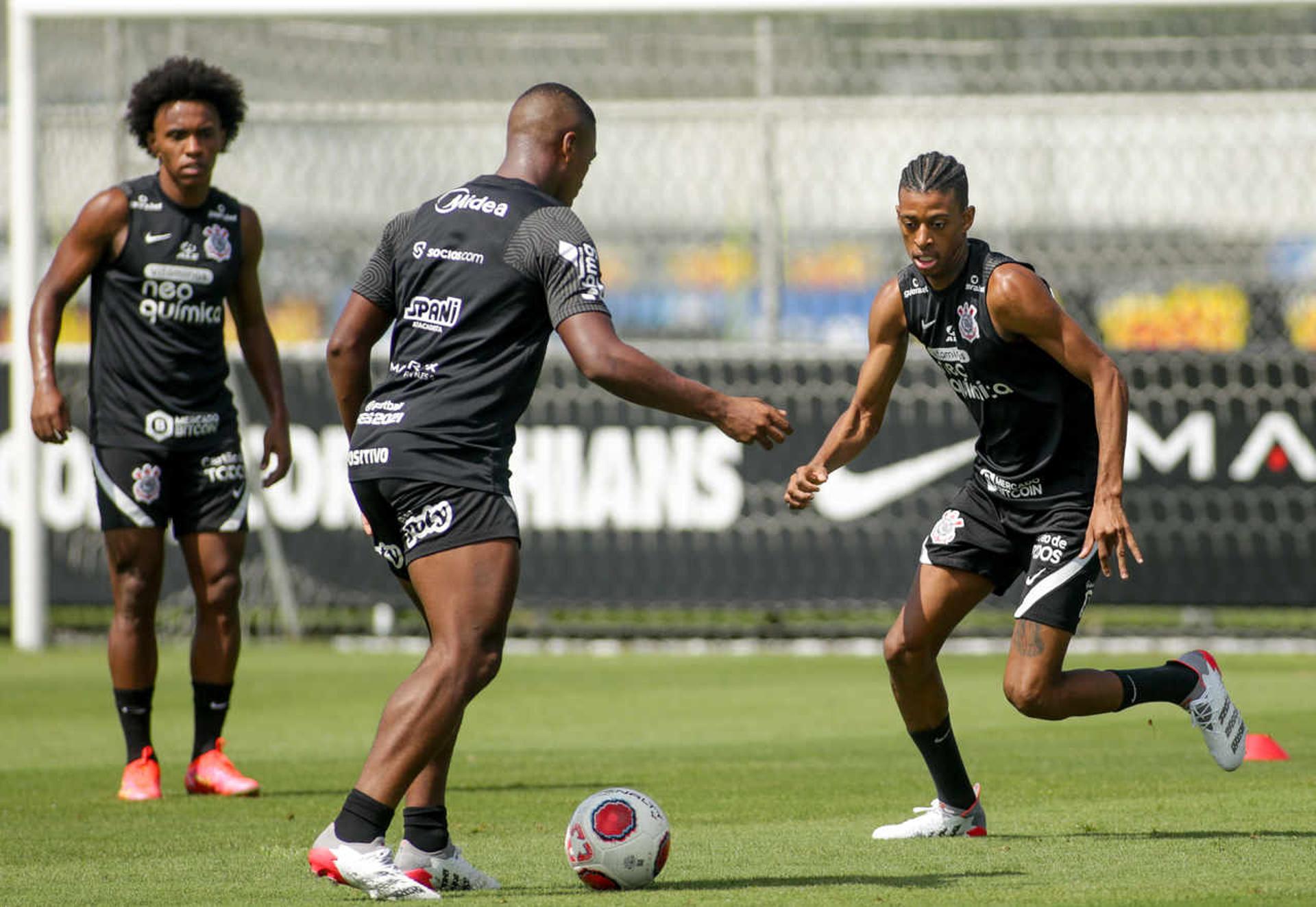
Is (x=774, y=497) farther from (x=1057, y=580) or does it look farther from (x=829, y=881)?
(x=829, y=881)

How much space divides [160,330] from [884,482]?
22.4ft

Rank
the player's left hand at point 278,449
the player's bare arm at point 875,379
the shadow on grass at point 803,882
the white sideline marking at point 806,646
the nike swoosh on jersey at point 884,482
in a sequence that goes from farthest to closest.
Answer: the nike swoosh on jersey at point 884,482 → the white sideline marking at point 806,646 → the player's left hand at point 278,449 → the player's bare arm at point 875,379 → the shadow on grass at point 803,882

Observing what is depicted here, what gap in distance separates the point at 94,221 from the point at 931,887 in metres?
4.60

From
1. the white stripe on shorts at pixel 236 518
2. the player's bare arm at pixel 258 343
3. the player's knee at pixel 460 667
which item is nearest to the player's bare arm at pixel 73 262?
the player's bare arm at pixel 258 343

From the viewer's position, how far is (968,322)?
6.80 meters

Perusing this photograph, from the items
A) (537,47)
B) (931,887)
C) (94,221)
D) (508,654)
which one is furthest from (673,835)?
(537,47)

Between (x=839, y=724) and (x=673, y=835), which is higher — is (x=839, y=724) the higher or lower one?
the lower one

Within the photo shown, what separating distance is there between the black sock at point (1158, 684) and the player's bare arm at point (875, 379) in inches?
47.1

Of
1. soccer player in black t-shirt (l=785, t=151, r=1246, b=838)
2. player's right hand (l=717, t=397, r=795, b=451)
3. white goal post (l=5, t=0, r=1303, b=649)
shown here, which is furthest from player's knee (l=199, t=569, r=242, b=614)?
white goal post (l=5, t=0, r=1303, b=649)

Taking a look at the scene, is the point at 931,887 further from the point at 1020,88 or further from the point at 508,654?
the point at 1020,88

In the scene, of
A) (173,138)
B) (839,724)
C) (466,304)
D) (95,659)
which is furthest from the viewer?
(95,659)

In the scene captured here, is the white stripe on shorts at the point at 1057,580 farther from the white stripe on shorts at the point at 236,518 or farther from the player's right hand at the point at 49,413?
the player's right hand at the point at 49,413

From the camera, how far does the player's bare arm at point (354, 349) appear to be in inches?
233

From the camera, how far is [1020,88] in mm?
15117
